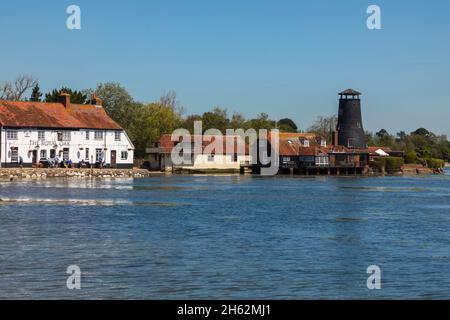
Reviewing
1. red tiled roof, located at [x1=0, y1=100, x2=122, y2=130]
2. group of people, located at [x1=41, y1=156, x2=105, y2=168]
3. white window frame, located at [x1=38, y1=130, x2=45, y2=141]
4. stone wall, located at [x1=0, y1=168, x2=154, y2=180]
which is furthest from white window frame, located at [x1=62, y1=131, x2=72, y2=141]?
stone wall, located at [x1=0, y1=168, x2=154, y2=180]

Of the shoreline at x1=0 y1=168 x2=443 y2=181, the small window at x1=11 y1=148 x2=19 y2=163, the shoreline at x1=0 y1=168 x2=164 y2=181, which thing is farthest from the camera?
the small window at x1=11 y1=148 x2=19 y2=163

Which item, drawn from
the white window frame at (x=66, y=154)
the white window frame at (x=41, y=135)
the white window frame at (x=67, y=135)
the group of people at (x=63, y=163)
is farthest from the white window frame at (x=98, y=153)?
the white window frame at (x=41, y=135)

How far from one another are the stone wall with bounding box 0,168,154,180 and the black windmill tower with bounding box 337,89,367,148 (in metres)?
52.2

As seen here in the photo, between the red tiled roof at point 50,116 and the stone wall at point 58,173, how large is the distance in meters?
5.74

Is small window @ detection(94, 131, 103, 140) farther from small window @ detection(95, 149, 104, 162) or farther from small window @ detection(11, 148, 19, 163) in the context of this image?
small window @ detection(11, 148, 19, 163)

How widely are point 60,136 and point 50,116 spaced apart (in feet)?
9.33

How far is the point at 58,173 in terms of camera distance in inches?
3246

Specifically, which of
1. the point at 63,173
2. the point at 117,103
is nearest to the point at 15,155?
the point at 63,173

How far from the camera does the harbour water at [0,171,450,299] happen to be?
20859mm
